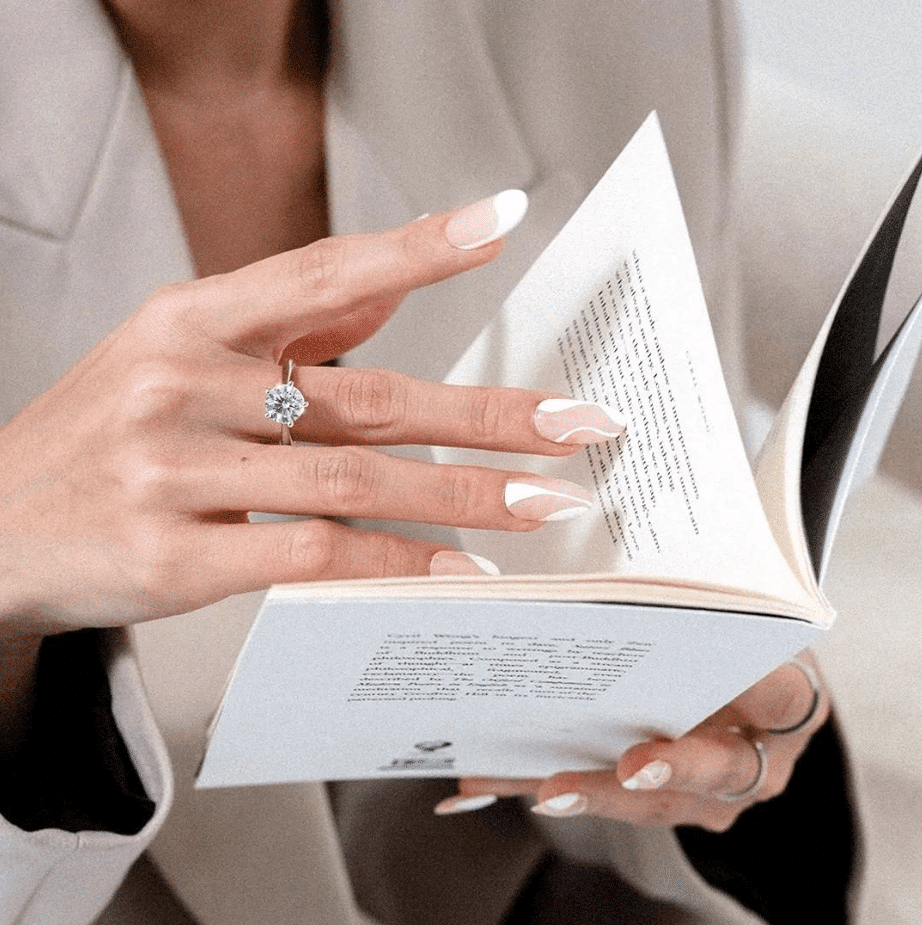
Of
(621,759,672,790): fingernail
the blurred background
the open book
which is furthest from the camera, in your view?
the blurred background

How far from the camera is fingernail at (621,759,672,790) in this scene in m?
0.51

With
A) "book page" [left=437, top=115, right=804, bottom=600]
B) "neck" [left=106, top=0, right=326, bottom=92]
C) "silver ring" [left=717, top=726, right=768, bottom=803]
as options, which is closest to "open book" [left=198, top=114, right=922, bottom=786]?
"book page" [left=437, top=115, right=804, bottom=600]

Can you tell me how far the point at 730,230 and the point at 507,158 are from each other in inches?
6.9

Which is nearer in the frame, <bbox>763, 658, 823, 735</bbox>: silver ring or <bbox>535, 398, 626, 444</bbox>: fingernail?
<bbox>535, 398, 626, 444</bbox>: fingernail

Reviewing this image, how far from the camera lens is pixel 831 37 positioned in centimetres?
100

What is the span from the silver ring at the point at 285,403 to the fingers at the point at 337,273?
0.08 ft

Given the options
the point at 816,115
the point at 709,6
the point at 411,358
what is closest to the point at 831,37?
the point at 816,115

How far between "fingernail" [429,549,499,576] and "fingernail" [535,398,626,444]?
64 mm

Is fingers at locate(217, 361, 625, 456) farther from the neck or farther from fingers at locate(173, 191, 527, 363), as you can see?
the neck

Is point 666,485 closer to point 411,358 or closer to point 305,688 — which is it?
point 305,688

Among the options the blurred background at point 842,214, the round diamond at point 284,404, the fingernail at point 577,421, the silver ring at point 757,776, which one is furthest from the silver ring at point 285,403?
the blurred background at point 842,214

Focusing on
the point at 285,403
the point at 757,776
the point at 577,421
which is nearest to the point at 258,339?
the point at 285,403

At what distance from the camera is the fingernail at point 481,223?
1.30 ft

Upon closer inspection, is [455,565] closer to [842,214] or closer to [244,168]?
→ [244,168]
